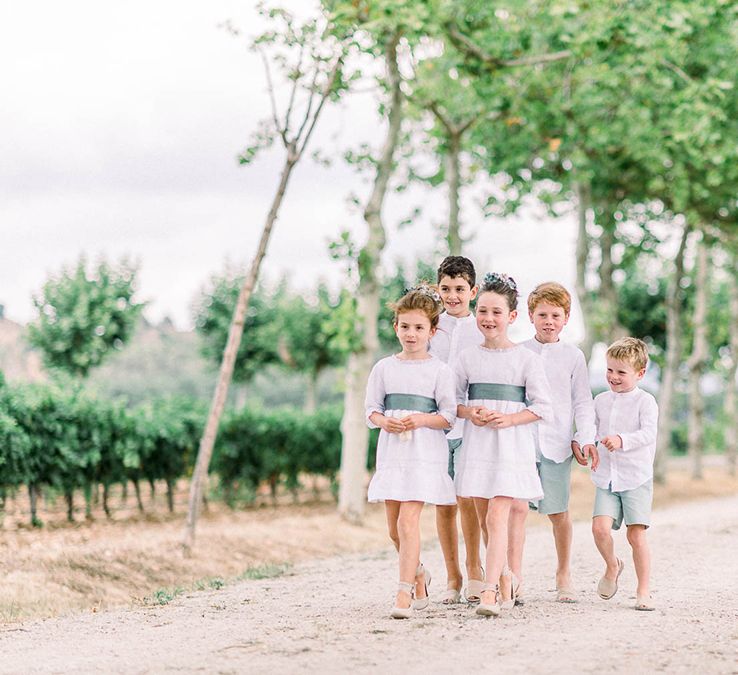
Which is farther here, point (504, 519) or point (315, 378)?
point (315, 378)

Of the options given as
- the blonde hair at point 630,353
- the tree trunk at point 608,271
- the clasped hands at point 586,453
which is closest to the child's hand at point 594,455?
the clasped hands at point 586,453

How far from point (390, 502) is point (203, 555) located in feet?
15.7

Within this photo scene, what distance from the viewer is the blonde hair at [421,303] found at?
6.18 metres

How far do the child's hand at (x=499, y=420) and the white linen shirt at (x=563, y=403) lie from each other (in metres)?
0.54

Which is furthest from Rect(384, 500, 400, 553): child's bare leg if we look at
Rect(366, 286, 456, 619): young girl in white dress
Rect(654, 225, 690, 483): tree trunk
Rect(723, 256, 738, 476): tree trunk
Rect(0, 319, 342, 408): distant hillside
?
Rect(0, 319, 342, 408): distant hillside

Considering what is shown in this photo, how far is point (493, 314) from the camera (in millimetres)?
6188

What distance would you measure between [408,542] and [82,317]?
18054mm

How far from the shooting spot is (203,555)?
10562mm

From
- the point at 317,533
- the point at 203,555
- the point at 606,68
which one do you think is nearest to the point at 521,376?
the point at 203,555

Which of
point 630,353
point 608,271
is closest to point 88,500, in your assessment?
point 630,353

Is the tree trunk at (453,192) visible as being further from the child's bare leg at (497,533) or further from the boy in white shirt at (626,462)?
the child's bare leg at (497,533)

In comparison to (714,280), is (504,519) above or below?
below

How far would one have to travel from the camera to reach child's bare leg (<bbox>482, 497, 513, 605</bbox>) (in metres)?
6.09

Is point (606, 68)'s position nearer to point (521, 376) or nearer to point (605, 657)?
point (521, 376)
